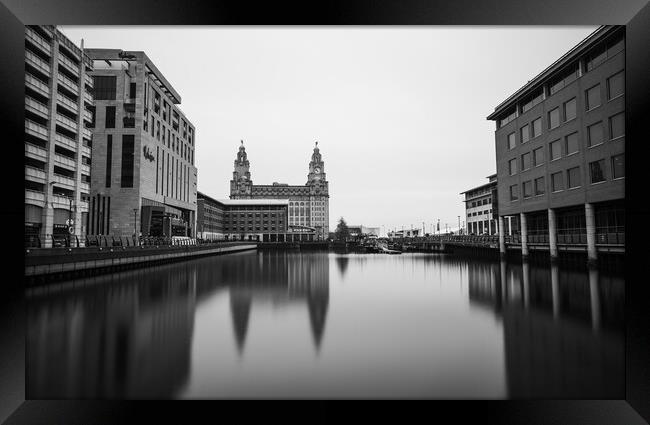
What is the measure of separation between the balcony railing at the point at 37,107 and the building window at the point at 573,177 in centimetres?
5239

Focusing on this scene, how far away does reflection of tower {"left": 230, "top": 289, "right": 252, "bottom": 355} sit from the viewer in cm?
1036

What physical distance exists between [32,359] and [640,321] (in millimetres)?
12127

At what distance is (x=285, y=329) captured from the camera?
11.4 meters

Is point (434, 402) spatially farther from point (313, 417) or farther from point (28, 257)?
point (28, 257)

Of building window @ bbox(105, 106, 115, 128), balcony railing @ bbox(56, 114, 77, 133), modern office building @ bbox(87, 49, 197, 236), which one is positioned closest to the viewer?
balcony railing @ bbox(56, 114, 77, 133)

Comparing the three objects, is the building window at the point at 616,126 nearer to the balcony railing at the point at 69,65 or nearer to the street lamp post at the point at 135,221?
the balcony railing at the point at 69,65

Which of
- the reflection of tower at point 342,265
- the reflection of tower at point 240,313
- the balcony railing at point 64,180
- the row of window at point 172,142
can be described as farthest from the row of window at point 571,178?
the row of window at point 172,142

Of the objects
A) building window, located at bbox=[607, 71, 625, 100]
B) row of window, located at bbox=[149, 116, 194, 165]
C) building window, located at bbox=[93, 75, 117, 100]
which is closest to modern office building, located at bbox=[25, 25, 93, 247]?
building window, located at bbox=[93, 75, 117, 100]

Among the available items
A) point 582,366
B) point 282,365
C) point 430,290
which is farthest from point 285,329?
point 430,290

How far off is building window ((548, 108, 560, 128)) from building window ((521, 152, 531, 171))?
4.45 m

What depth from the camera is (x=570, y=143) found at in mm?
29500

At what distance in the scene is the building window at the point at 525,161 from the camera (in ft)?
119

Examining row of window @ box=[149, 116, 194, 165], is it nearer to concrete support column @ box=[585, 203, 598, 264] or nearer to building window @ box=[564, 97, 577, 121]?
building window @ box=[564, 97, 577, 121]

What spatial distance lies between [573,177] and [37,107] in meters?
53.2
